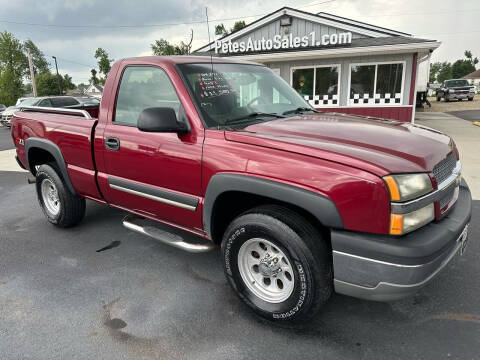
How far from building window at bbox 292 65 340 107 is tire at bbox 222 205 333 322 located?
1182cm

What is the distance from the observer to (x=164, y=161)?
2799 millimetres

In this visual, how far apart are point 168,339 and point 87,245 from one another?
6.42 feet

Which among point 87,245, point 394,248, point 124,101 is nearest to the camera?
point 394,248

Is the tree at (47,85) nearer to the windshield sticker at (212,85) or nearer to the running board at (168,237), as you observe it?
the running board at (168,237)

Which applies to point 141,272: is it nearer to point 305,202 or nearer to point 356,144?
point 305,202

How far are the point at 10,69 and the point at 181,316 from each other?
62.3 metres

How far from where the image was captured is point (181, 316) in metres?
2.63

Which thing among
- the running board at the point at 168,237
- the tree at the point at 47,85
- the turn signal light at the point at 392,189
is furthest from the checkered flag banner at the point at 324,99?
the tree at the point at 47,85

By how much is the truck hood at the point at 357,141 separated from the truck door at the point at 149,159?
47 cm

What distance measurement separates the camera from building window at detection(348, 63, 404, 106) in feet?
41.0

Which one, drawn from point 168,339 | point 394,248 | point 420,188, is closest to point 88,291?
point 168,339

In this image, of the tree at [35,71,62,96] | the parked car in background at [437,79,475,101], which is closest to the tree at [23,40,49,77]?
the tree at [35,71,62,96]

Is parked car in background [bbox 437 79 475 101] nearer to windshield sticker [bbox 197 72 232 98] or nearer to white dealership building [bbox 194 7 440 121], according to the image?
white dealership building [bbox 194 7 440 121]

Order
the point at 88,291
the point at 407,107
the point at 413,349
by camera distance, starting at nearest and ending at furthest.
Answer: the point at 413,349 → the point at 88,291 → the point at 407,107
